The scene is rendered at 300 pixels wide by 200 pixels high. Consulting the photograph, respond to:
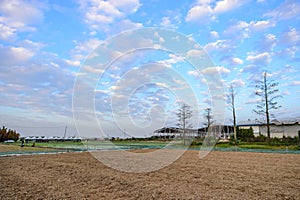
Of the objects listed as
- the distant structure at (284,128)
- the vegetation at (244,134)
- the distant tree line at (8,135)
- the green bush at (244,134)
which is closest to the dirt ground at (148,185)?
the green bush at (244,134)

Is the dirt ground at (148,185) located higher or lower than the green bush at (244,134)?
lower

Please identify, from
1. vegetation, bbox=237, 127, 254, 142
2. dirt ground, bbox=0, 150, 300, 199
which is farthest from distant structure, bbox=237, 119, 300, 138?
dirt ground, bbox=0, 150, 300, 199

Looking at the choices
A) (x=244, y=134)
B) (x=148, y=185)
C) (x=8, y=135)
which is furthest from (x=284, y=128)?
(x=8, y=135)

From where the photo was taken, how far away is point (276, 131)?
3150 centimetres

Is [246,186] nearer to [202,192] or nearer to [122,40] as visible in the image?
[202,192]

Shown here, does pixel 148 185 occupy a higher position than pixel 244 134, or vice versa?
pixel 244 134

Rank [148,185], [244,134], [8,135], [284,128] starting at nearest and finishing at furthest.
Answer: [148,185] < [244,134] < [284,128] < [8,135]

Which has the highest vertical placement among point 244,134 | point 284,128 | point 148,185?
point 284,128

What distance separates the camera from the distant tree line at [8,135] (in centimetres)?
4301

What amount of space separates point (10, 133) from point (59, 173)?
4286cm

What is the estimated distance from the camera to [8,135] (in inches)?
1740

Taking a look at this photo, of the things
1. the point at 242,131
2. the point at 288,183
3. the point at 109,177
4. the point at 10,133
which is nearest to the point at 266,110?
the point at 242,131

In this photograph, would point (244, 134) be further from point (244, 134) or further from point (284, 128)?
point (284, 128)

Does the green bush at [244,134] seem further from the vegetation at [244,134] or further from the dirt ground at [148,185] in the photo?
the dirt ground at [148,185]
